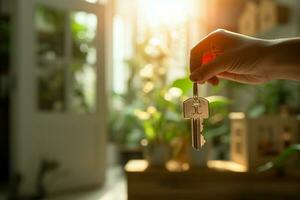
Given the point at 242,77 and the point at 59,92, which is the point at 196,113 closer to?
the point at 242,77

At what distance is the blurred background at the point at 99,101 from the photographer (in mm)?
1534

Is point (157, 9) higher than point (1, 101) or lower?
higher

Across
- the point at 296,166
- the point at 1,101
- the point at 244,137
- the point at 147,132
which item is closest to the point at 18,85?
the point at 1,101

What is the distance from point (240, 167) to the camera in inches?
56.6

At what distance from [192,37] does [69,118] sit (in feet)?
2.88

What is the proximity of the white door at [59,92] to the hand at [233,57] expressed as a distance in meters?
1.76

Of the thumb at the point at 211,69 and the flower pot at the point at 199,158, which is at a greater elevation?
the thumb at the point at 211,69

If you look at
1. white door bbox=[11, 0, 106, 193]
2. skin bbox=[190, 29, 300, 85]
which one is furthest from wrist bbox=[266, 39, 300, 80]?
white door bbox=[11, 0, 106, 193]

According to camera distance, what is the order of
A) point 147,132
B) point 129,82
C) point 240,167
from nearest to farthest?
point 240,167, point 147,132, point 129,82

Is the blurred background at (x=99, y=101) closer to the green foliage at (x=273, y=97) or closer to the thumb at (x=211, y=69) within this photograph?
the green foliage at (x=273, y=97)

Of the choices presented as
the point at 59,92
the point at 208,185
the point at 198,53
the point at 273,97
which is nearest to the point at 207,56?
the point at 198,53

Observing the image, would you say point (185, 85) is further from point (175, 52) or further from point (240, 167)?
point (175, 52)

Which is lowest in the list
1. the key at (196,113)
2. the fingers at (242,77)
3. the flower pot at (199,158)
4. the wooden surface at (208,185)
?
the wooden surface at (208,185)

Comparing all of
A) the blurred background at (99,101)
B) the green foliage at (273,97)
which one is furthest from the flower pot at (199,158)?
the green foliage at (273,97)
